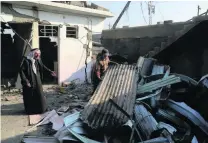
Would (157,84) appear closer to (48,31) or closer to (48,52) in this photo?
(48,31)

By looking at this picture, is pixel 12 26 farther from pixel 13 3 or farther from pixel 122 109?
pixel 122 109

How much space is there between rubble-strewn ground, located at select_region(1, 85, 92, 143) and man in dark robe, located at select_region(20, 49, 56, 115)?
0.33 meters

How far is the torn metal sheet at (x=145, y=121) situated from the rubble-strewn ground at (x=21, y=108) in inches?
71.4

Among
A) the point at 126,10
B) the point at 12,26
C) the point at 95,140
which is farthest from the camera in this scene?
the point at 126,10

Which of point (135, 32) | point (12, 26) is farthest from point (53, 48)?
point (135, 32)

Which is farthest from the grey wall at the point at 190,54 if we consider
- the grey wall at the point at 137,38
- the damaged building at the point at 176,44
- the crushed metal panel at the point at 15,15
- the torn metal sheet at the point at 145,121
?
the crushed metal panel at the point at 15,15

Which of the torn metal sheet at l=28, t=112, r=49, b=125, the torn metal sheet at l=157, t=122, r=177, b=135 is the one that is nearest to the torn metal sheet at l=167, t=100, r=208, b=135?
the torn metal sheet at l=157, t=122, r=177, b=135

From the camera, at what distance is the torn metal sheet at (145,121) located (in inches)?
211

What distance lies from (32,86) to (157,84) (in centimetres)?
324

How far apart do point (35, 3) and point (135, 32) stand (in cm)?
446

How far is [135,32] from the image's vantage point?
507 inches

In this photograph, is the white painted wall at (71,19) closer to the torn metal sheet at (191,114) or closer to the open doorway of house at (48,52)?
the open doorway of house at (48,52)

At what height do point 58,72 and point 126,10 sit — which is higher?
point 126,10

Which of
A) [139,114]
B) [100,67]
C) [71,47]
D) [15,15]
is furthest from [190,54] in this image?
[15,15]
